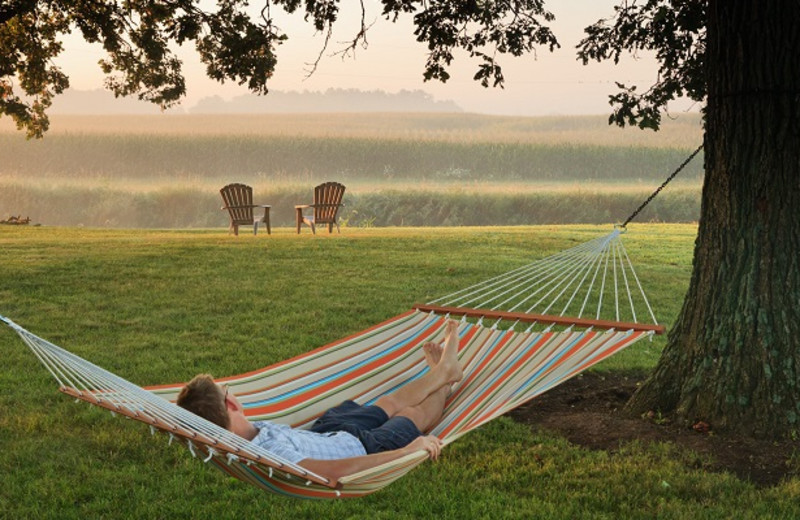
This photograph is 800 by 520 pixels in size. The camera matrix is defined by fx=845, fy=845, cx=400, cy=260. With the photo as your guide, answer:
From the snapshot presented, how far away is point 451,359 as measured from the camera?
3.42m

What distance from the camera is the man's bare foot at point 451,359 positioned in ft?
11.1

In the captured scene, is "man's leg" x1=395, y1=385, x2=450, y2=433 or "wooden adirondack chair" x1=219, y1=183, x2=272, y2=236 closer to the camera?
"man's leg" x1=395, y1=385, x2=450, y2=433

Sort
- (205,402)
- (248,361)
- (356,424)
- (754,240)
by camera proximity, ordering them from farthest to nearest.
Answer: (248,361), (754,240), (356,424), (205,402)

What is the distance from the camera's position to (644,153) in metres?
35.4

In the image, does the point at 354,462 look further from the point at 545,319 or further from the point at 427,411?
the point at 545,319

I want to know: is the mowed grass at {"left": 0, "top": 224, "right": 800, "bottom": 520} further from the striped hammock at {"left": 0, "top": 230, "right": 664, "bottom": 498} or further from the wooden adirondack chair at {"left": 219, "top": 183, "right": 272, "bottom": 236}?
the wooden adirondack chair at {"left": 219, "top": 183, "right": 272, "bottom": 236}

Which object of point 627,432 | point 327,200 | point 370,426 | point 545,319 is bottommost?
point 627,432

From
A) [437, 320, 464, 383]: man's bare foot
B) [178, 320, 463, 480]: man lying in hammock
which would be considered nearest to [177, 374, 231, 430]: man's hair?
[178, 320, 463, 480]: man lying in hammock

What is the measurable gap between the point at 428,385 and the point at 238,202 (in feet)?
35.0

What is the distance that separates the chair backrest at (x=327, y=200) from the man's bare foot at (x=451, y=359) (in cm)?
1000

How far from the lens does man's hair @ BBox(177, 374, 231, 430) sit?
2.62 m

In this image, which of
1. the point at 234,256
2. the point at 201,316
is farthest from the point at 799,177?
the point at 234,256

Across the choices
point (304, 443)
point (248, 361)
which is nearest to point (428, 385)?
point (304, 443)

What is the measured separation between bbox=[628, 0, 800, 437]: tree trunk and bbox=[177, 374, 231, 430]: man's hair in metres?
1.97
